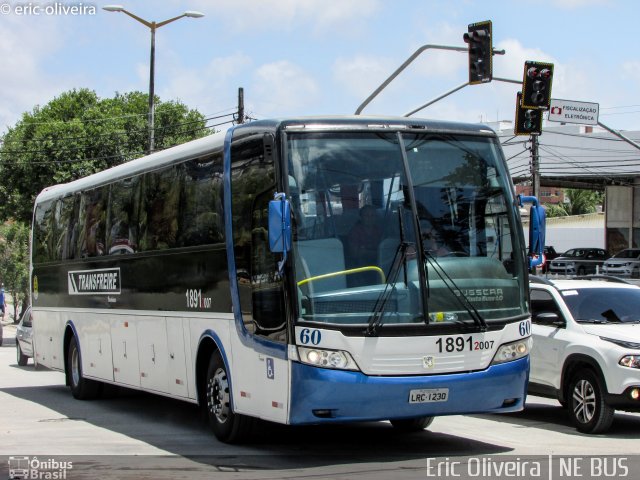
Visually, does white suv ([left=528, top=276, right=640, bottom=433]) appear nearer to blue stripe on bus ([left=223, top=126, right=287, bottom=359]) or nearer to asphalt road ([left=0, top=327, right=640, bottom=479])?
asphalt road ([left=0, top=327, right=640, bottom=479])

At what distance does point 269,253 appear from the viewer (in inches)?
388

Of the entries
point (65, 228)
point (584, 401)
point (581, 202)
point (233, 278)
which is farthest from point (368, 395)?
point (581, 202)

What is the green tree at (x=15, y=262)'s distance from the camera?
58.1m

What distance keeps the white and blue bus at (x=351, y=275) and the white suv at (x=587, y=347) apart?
1887 millimetres

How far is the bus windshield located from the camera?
9406 millimetres

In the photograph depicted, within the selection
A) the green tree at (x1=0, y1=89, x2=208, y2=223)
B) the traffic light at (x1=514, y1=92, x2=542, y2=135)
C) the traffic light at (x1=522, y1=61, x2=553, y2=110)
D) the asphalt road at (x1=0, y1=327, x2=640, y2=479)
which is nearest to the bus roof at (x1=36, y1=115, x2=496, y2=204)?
the asphalt road at (x1=0, y1=327, x2=640, y2=479)

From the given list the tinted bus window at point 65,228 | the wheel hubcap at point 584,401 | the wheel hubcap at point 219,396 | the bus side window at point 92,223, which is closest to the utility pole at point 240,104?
the tinted bus window at point 65,228

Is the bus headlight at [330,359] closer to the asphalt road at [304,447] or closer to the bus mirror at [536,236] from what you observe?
the asphalt road at [304,447]

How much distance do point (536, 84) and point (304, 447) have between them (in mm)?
13883

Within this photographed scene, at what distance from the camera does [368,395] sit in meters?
9.34

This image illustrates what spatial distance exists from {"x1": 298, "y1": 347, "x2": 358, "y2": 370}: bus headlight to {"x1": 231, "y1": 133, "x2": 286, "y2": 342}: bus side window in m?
0.37

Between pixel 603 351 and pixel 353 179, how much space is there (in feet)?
13.0

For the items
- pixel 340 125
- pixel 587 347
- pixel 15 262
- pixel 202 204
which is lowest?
Answer: pixel 587 347

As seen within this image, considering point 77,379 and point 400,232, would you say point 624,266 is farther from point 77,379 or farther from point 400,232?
point 400,232
